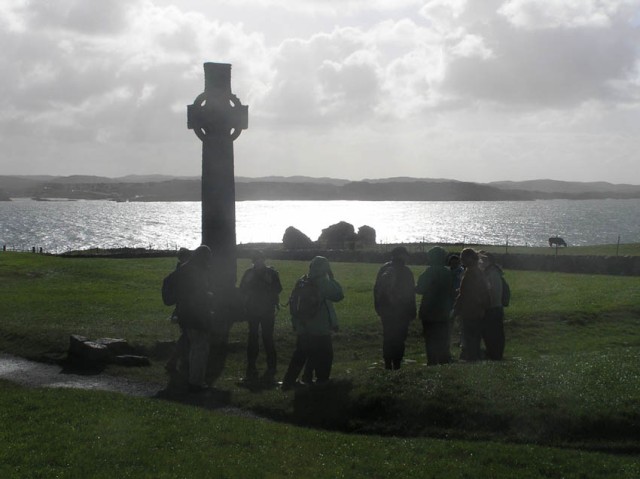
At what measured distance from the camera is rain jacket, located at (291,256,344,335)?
38.3ft

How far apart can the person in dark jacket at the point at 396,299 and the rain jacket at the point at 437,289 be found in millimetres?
220

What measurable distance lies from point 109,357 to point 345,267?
2137 cm

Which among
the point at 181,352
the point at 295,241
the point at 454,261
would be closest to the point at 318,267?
the point at 181,352

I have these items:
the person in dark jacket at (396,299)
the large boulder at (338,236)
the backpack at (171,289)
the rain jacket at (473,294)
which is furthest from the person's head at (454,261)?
the large boulder at (338,236)

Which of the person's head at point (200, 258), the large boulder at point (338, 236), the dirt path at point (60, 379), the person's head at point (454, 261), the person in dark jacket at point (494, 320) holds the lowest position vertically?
the dirt path at point (60, 379)

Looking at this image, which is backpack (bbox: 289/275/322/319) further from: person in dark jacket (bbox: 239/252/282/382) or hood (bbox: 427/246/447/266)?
hood (bbox: 427/246/447/266)

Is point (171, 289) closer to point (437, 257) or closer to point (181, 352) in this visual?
point (181, 352)

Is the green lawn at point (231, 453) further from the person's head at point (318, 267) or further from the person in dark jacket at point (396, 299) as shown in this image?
the person in dark jacket at point (396, 299)

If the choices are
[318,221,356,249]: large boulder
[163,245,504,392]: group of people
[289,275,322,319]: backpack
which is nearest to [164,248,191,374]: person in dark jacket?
[163,245,504,392]: group of people

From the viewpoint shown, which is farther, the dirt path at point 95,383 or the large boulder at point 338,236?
the large boulder at point 338,236

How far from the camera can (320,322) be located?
1184cm

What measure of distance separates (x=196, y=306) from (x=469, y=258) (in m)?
4.47

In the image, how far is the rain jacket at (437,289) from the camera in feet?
40.7

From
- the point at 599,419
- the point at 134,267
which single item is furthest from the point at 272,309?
the point at 134,267
